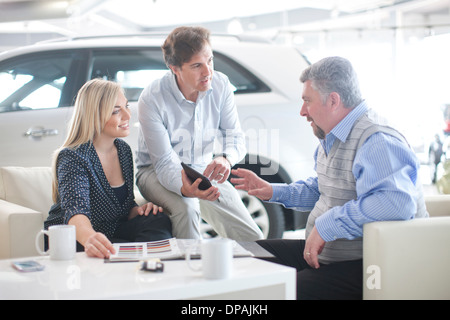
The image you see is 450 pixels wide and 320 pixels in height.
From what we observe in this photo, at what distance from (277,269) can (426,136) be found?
8.34 meters

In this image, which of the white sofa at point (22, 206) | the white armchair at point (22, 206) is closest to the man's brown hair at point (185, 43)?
the white sofa at point (22, 206)

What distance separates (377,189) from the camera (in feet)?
5.26

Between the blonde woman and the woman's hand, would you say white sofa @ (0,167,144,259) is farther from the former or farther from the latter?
the woman's hand

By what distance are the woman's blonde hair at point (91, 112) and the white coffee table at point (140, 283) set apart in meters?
0.77

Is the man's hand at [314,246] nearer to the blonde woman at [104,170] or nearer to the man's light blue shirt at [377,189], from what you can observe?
the man's light blue shirt at [377,189]

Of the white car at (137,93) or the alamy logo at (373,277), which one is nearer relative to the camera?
the alamy logo at (373,277)

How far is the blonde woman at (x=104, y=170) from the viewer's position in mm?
2033

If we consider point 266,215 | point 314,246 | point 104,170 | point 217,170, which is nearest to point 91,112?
point 104,170

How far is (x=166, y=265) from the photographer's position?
143 cm

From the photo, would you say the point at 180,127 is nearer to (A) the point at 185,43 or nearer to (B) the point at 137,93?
(A) the point at 185,43

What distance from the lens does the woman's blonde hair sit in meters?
2.13
